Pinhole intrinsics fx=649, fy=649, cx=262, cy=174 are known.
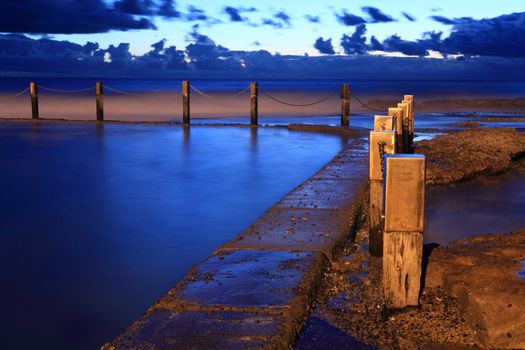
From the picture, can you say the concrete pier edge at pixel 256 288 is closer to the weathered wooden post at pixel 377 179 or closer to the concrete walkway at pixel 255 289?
the concrete walkway at pixel 255 289

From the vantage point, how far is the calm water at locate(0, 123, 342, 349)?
14.6 feet

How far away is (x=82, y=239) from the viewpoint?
6.41 metres

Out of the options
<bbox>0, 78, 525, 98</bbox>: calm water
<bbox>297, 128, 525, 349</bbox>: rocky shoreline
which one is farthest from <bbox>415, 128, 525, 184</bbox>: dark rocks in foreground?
<bbox>0, 78, 525, 98</bbox>: calm water

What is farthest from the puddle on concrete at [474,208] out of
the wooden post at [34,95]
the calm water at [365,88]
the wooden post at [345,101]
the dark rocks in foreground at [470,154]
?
the calm water at [365,88]

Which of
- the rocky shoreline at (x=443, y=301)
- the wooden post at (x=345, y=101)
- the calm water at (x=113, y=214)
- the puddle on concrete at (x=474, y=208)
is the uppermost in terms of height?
the wooden post at (x=345, y=101)

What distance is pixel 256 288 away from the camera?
148 inches

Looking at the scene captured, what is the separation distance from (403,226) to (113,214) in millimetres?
4856

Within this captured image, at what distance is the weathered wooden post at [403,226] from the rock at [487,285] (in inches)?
12.9

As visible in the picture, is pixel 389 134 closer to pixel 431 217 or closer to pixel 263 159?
pixel 431 217

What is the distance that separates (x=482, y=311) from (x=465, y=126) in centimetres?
1627

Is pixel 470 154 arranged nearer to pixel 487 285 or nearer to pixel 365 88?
pixel 487 285

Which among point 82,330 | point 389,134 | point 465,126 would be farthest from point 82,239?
point 465,126

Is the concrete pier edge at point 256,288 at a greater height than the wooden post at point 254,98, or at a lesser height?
lesser

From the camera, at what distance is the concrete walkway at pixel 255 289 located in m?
3.07
